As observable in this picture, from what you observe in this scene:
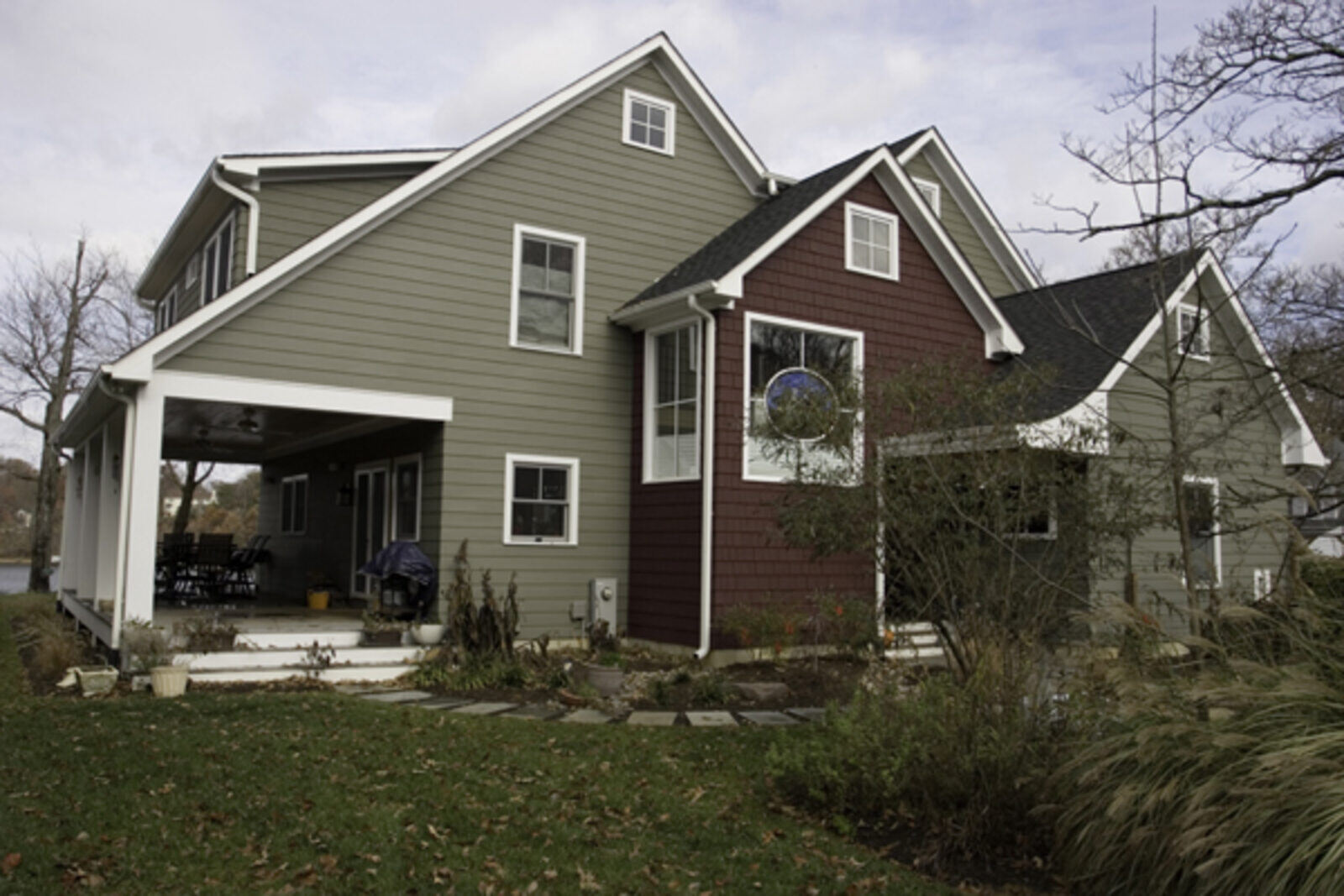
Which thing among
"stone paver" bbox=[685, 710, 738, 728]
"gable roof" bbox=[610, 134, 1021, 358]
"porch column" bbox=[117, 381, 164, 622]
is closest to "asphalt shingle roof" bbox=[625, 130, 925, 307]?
"gable roof" bbox=[610, 134, 1021, 358]

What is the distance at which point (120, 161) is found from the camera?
66.8ft

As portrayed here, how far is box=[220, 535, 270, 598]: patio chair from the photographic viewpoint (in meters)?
15.9

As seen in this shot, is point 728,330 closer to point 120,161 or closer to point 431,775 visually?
point 431,775

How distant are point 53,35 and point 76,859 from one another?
41.2 ft

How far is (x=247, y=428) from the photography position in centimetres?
1414

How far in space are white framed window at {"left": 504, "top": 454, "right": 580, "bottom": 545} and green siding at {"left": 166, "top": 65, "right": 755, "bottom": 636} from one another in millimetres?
107

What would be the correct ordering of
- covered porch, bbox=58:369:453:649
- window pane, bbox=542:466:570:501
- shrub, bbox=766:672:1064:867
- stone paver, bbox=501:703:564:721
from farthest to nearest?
window pane, bbox=542:466:570:501, covered porch, bbox=58:369:453:649, stone paver, bbox=501:703:564:721, shrub, bbox=766:672:1064:867

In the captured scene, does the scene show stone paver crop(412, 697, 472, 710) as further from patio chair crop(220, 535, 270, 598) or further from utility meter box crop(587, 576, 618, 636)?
patio chair crop(220, 535, 270, 598)

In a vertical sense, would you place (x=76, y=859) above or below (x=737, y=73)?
below

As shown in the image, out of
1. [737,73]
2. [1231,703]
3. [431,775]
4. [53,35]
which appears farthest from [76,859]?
[737,73]

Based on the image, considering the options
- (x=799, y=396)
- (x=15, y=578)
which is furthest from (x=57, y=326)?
(x=799, y=396)

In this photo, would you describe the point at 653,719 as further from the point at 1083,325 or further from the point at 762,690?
the point at 1083,325

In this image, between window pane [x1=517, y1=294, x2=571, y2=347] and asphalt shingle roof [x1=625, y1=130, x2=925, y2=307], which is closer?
asphalt shingle roof [x1=625, y1=130, x2=925, y2=307]

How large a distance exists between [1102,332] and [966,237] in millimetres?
4940
